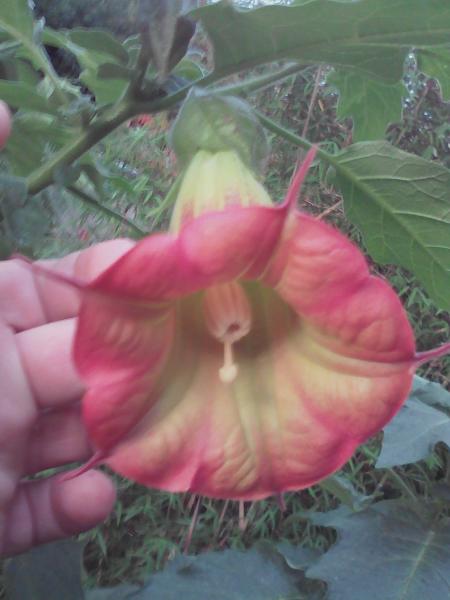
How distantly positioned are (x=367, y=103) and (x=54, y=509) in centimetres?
44

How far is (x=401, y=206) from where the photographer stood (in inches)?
22.3

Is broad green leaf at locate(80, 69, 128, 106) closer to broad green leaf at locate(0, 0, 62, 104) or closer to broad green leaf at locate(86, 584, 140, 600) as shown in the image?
broad green leaf at locate(0, 0, 62, 104)

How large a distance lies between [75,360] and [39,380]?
21 centimetres

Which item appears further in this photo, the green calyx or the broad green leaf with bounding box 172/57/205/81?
the broad green leaf with bounding box 172/57/205/81

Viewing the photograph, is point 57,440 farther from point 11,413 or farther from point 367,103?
point 367,103

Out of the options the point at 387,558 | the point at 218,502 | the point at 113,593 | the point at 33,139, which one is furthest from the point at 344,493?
the point at 218,502

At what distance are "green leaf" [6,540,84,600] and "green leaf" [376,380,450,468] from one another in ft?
0.93

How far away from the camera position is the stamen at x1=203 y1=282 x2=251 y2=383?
0.46 m

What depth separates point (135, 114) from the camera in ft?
1.67

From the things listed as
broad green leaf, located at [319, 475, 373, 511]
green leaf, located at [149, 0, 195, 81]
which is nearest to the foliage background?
broad green leaf, located at [319, 475, 373, 511]

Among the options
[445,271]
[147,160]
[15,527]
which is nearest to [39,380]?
[15,527]

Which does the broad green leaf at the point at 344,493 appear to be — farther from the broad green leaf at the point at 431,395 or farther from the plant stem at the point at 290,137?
the plant stem at the point at 290,137

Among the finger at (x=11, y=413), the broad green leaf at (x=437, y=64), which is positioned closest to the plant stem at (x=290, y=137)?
the broad green leaf at (x=437, y=64)

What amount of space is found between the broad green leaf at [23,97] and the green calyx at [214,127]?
5.0 inches
